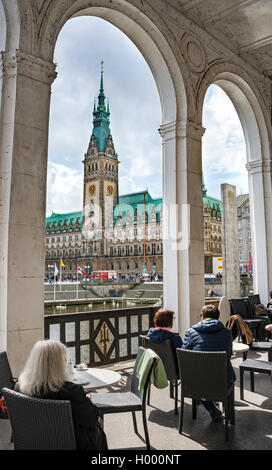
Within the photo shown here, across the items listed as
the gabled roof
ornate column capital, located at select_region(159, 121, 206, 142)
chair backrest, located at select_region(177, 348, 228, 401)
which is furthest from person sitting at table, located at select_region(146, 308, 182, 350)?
the gabled roof

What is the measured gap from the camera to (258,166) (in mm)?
9500

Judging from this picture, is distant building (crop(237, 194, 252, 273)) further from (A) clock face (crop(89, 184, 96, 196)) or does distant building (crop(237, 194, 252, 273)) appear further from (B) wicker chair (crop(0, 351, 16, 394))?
(B) wicker chair (crop(0, 351, 16, 394))

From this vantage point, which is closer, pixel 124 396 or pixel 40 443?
pixel 40 443

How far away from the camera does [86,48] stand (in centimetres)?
900

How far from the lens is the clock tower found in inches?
3098

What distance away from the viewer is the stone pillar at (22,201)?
4219mm

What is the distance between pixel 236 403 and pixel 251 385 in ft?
1.64

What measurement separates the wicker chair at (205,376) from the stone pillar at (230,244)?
22.8 ft

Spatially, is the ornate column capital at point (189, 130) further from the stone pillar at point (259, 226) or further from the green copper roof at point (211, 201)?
the green copper roof at point (211, 201)

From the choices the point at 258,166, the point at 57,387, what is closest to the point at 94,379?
the point at 57,387

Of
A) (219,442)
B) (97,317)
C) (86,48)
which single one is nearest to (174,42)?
(86,48)

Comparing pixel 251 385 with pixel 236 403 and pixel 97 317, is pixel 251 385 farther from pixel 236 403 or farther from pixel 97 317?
pixel 97 317

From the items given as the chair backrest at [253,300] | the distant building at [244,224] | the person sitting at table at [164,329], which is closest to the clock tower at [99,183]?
the distant building at [244,224]
